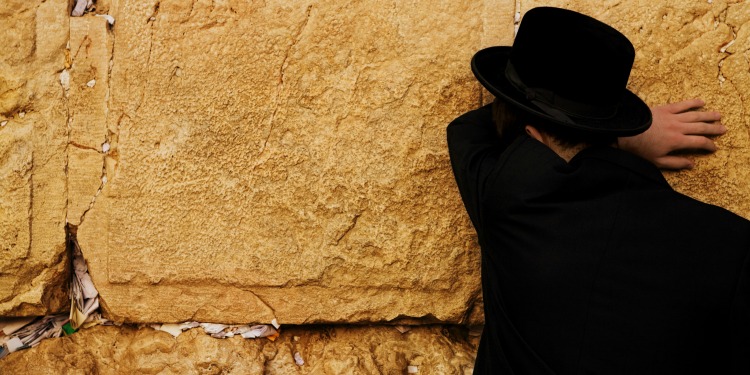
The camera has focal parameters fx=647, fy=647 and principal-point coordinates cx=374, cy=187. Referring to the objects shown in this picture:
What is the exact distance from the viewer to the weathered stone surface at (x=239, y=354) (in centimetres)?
217

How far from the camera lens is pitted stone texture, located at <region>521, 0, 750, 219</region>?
202 centimetres

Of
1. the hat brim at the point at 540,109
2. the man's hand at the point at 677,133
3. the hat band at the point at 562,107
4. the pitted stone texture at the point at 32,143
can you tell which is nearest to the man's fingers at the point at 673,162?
the man's hand at the point at 677,133

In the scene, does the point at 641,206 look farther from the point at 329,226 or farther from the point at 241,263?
the point at 241,263

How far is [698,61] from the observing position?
2027 mm

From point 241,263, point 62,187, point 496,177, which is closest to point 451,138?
point 496,177

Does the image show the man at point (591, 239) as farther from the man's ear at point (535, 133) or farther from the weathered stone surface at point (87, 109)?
the weathered stone surface at point (87, 109)

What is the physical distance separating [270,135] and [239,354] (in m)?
0.75

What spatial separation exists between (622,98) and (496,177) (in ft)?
1.52

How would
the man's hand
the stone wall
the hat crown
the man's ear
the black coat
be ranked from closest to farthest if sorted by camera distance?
1. the black coat
2. the hat crown
3. the man's ear
4. the man's hand
5. the stone wall

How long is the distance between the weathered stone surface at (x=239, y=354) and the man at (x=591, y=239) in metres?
0.52

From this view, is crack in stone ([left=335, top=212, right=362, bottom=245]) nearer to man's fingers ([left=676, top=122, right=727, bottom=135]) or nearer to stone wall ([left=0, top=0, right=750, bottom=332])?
stone wall ([left=0, top=0, right=750, bottom=332])

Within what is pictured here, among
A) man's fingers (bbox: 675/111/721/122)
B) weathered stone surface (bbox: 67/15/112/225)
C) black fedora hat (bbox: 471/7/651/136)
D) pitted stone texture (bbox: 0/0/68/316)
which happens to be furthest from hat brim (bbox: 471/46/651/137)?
pitted stone texture (bbox: 0/0/68/316)

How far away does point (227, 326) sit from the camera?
7.29ft

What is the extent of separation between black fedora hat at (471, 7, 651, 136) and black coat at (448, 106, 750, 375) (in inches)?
3.4
